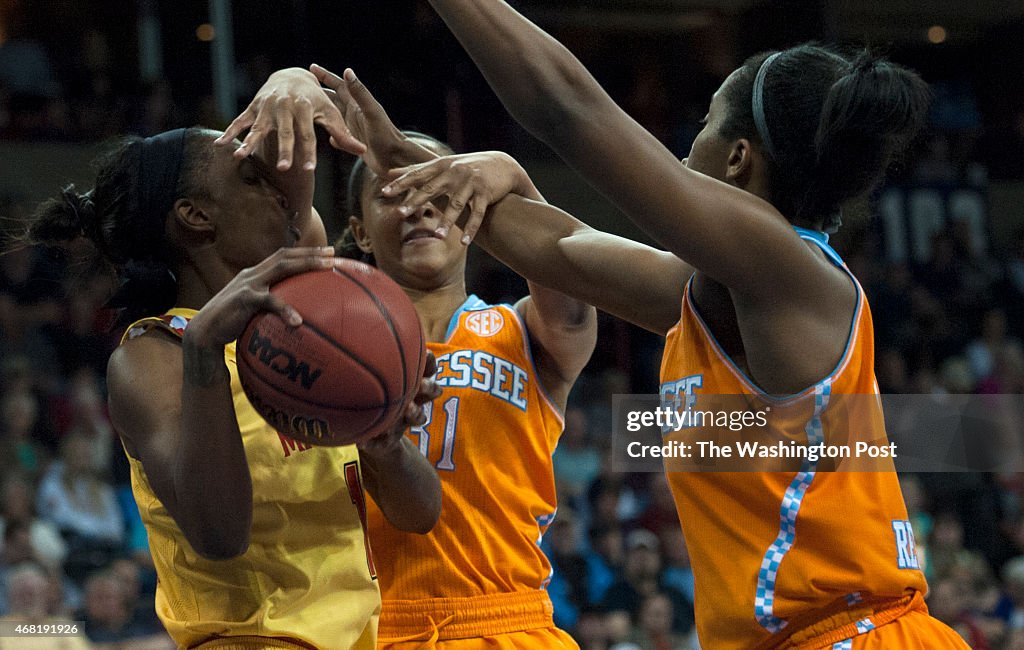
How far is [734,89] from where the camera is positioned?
2498 mm

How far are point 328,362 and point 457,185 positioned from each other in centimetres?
56

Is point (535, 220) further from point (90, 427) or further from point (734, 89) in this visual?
point (90, 427)

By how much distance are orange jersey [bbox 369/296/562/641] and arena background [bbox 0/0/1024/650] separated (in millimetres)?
2192

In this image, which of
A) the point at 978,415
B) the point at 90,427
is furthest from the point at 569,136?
the point at 978,415

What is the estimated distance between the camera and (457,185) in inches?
99.9

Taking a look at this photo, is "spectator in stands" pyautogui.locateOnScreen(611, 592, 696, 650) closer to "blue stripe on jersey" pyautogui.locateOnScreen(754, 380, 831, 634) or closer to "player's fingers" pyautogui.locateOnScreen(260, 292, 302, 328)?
"blue stripe on jersey" pyautogui.locateOnScreen(754, 380, 831, 634)

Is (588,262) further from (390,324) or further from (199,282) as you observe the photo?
(199,282)

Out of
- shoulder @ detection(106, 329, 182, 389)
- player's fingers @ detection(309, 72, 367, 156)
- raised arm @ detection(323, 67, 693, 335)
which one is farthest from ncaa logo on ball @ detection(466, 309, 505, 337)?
shoulder @ detection(106, 329, 182, 389)

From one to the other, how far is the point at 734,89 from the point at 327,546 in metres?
1.28

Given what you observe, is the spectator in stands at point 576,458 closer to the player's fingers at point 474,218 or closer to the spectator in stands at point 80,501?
the spectator in stands at point 80,501

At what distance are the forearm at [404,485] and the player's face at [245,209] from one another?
1.66ft

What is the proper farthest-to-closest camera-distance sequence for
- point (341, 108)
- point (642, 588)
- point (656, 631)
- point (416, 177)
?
point (642, 588)
point (656, 631)
point (341, 108)
point (416, 177)

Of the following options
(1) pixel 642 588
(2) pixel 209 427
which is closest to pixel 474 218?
(2) pixel 209 427

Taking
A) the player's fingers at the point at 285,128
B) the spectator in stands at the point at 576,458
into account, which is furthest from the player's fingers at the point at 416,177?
the spectator in stands at the point at 576,458
